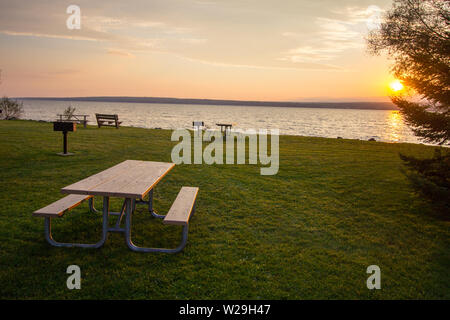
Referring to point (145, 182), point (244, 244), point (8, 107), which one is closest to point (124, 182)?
point (145, 182)

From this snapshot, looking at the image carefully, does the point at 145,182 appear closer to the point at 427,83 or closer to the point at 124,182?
the point at 124,182

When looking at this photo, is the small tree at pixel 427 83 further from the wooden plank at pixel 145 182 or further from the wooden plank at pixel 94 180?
the wooden plank at pixel 94 180

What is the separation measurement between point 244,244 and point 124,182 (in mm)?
1944

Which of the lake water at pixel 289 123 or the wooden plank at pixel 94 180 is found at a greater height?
the lake water at pixel 289 123

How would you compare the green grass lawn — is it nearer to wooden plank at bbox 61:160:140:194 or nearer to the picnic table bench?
the picnic table bench

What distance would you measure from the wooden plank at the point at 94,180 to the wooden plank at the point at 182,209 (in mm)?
974

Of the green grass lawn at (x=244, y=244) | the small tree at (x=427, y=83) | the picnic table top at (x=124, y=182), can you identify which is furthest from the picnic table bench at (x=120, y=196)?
the small tree at (x=427, y=83)

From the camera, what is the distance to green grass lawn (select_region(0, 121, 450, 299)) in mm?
3217

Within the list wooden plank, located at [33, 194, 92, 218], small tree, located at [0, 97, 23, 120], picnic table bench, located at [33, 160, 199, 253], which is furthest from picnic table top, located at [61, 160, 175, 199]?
small tree, located at [0, 97, 23, 120]

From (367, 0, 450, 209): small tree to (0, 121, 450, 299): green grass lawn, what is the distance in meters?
0.85

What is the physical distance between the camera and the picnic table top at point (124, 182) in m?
3.41

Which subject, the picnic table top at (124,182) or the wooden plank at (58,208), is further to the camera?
the wooden plank at (58,208)

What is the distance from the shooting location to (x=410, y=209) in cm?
632

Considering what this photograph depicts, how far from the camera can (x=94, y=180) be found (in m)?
3.91
